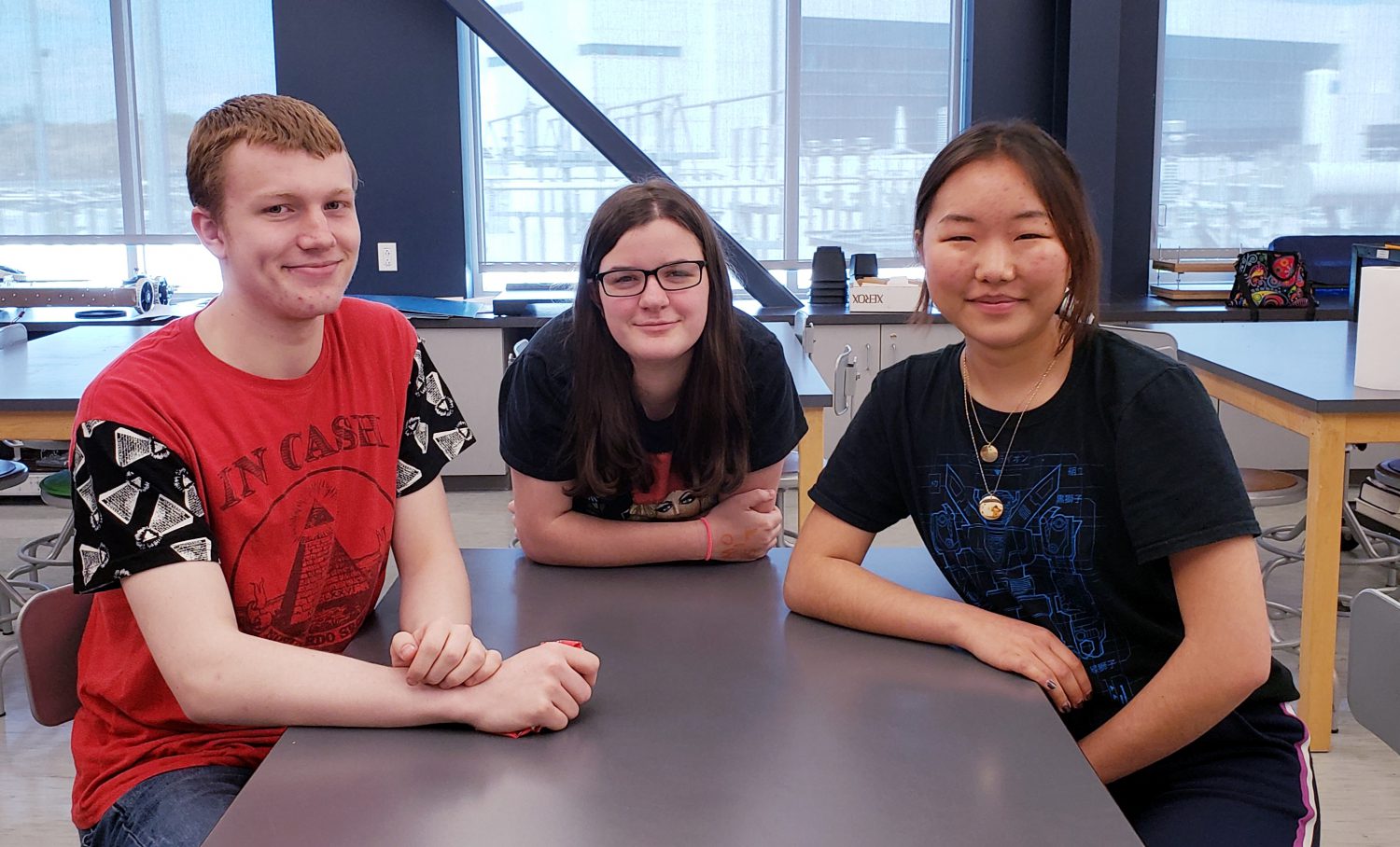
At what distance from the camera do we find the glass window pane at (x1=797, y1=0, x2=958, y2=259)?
5.46m

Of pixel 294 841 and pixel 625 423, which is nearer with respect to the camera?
pixel 294 841

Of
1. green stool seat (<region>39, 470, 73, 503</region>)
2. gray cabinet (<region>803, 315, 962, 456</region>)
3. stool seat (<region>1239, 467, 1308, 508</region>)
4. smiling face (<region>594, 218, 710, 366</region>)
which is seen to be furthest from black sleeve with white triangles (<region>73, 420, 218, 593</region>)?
gray cabinet (<region>803, 315, 962, 456</region>)

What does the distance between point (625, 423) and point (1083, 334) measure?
0.64m

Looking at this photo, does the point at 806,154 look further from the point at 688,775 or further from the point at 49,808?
the point at 688,775

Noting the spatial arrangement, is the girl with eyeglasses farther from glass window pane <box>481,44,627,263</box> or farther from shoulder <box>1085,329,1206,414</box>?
glass window pane <box>481,44,627,263</box>

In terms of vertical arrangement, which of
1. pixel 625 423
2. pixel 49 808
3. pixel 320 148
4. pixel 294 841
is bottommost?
pixel 49 808

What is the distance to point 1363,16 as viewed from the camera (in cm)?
527

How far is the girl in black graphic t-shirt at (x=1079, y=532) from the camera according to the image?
1.30 metres

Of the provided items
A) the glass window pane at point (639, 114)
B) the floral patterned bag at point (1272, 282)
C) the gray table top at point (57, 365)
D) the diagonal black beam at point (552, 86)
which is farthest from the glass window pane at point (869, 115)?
the gray table top at point (57, 365)

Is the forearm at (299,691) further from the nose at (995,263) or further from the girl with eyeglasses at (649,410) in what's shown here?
the nose at (995,263)

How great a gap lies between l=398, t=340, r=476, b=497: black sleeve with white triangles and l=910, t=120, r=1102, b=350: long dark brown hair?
0.67m

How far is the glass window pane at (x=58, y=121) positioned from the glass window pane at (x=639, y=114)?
1652mm

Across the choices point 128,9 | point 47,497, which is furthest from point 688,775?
point 128,9

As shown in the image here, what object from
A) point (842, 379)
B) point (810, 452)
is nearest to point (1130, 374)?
point (810, 452)
